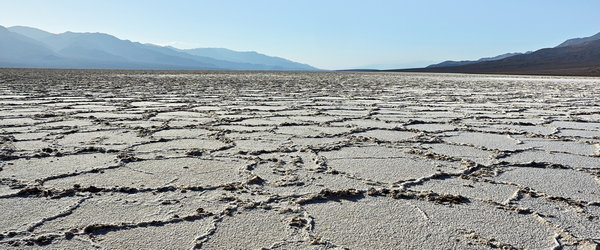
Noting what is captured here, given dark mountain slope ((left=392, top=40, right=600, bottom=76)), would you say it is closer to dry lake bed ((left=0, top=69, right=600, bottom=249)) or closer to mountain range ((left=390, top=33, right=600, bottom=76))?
mountain range ((left=390, top=33, right=600, bottom=76))

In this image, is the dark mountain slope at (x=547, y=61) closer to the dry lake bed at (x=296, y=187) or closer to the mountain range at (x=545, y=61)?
the mountain range at (x=545, y=61)

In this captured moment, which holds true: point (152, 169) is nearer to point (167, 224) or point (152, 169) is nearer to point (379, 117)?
point (167, 224)

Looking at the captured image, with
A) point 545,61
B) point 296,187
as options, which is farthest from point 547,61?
point 296,187

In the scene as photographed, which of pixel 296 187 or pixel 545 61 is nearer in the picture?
pixel 296 187

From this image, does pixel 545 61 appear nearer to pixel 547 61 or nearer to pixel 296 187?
pixel 547 61

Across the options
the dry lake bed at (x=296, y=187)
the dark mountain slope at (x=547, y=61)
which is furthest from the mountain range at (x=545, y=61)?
the dry lake bed at (x=296, y=187)

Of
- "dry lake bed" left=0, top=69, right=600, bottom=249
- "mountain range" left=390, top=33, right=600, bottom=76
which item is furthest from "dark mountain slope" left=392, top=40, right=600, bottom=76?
"dry lake bed" left=0, top=69, right=600, bottom=249

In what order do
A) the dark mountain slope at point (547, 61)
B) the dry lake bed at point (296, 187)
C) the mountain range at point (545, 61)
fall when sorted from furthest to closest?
the dark mountain slope at point (547, 61) < the mountain range at point (545, 61) < the dry lake bed at point (296, 187)

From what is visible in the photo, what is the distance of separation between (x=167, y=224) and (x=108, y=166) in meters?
0.85

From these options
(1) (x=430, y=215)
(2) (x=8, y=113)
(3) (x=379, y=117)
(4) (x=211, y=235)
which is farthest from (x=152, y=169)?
(2) (x=8, y=113)

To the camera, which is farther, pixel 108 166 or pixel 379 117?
pixel 379 117

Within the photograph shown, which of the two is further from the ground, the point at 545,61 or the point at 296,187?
the point at 296,187

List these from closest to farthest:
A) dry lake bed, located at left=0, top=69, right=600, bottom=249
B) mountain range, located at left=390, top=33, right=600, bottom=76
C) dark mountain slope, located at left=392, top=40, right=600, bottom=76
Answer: dry lake bed, located at left=0, top=69, right=600, bottom=249, mountain range, located at left=390, top=33, right=600, bottom=76, dark mountain slope, located at left=392, top=40, right=600, bottom=76

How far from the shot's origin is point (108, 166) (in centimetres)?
201
